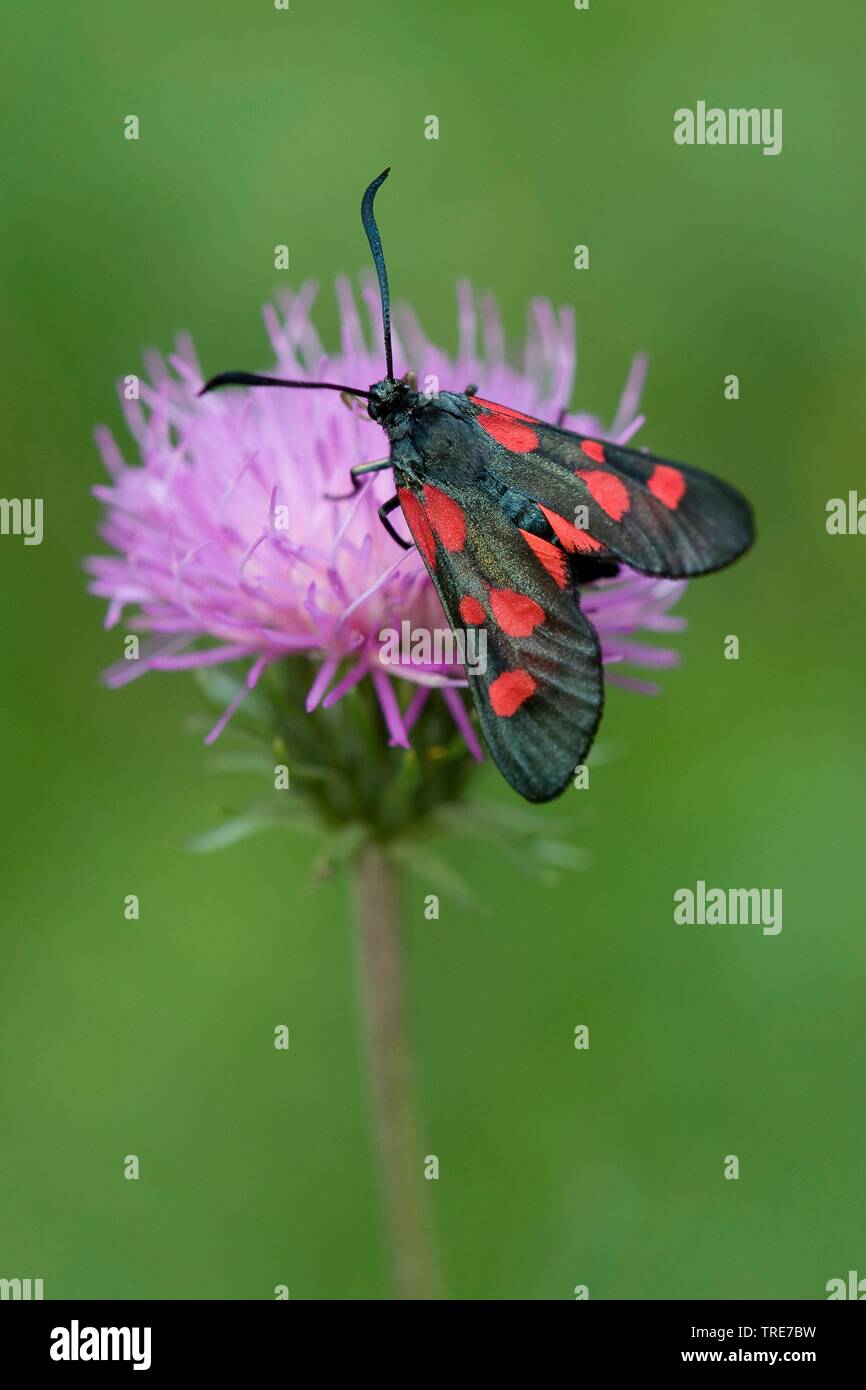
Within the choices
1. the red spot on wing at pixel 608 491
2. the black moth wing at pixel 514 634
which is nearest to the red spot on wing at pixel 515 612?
the black moth wing at pixel 514 634

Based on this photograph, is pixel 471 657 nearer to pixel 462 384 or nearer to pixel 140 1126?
pixel 462 384

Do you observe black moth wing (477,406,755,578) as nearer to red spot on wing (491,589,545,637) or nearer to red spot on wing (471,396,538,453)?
red spot on wing (471,396,538,453)

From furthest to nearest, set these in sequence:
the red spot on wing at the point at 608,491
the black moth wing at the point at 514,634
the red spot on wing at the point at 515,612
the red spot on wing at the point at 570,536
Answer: the red spot on wing at the point at 608,491
the red spot on wing at the point at 570,536
the red spot on wing at the point at 515,612
the black moth wing at the point at 514,634

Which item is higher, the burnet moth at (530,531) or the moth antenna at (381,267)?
the moth antenna at (381,267)

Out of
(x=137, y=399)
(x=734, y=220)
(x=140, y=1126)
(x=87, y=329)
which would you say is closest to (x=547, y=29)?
(x=734, y=220)

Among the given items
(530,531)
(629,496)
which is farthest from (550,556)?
(629,496)

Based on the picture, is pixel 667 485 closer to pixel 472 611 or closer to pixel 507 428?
pixel 507 428

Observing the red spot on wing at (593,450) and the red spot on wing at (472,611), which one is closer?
the red spot on wing at (472,611)

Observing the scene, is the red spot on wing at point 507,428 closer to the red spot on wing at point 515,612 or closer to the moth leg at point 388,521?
the moth leg at point 388,521
